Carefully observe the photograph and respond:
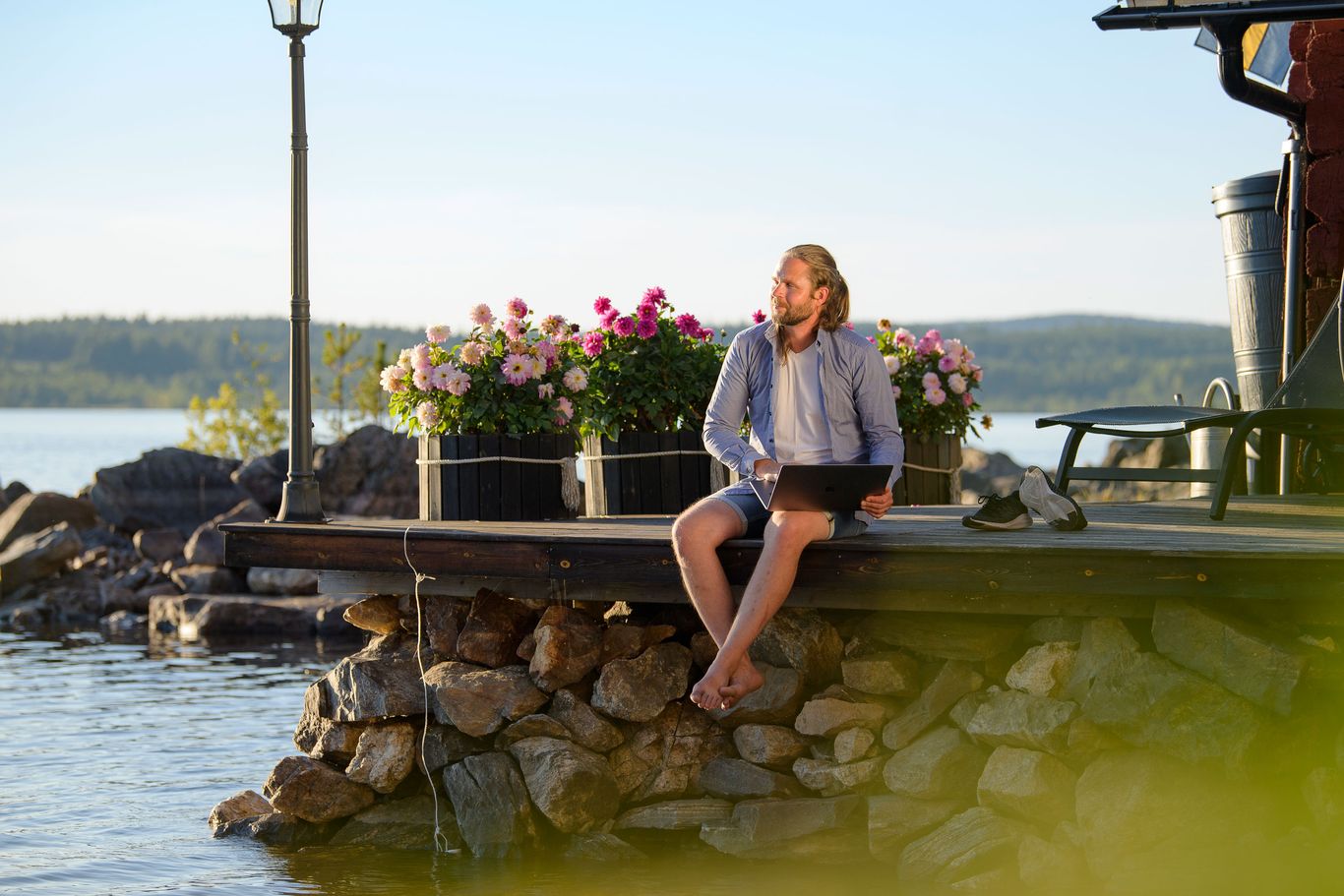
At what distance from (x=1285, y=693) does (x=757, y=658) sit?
191 cm

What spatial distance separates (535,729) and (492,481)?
136 cm

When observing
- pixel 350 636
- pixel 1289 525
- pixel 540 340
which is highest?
pixel 540 340

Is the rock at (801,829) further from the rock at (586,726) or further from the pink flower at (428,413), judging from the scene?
the pink flower at (428,413)

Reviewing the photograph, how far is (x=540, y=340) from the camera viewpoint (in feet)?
25.1

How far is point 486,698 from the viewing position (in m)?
6.43

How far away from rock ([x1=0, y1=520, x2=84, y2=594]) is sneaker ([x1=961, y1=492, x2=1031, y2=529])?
46.1ft

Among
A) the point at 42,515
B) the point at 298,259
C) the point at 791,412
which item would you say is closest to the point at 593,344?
the point at 298,259

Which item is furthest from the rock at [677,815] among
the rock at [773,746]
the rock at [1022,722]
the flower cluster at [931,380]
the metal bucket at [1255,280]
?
the metal bucket at [1255,280]

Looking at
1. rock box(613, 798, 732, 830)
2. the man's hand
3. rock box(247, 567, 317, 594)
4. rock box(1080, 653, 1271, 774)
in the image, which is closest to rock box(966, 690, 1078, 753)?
rock box(1080, 653, 1271, 774)

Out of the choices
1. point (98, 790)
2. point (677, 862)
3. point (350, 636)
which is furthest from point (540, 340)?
point (350, 636)

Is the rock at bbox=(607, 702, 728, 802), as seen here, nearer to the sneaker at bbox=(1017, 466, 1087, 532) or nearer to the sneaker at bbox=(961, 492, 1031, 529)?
the sneaker at bbox=(961, 492, 1031, 529)

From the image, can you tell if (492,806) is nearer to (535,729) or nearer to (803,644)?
(535,729)

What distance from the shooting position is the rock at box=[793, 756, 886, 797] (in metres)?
5.91

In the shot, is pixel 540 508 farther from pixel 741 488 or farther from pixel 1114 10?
pixel 1114 10
